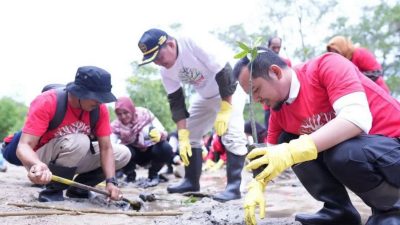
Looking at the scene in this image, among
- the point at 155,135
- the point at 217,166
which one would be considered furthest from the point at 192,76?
Result: the point at 217,166

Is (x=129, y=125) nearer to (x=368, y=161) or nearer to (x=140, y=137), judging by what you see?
(x=140, y=137)

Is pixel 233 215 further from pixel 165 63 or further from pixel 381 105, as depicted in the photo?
pixel 165 63

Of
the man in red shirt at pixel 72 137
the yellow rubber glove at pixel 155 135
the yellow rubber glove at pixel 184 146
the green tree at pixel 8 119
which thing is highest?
the man in red shirt at pixel 72 137

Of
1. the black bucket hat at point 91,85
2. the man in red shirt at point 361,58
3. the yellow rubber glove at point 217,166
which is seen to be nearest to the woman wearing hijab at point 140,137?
the black bucket hat at point 91,85

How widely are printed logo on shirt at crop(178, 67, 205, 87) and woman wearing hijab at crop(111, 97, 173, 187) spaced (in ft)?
3.68

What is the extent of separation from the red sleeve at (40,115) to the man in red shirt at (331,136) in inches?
46.9

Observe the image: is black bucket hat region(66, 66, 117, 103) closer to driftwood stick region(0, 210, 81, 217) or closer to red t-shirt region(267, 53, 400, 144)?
driftwood stick region(0, 210, 81, 217)

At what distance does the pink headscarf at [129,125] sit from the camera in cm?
420

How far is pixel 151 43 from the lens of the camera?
2805 mm

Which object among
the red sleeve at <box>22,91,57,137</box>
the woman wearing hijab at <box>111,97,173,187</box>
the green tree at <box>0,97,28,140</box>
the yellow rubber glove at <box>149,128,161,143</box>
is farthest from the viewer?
the green tree at <box>0,97,28,140</box>

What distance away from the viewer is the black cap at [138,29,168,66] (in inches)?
110

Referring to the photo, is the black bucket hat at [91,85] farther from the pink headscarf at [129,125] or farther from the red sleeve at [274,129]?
the pink headscarf at [129,125]

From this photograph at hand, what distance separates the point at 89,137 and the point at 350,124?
175cm

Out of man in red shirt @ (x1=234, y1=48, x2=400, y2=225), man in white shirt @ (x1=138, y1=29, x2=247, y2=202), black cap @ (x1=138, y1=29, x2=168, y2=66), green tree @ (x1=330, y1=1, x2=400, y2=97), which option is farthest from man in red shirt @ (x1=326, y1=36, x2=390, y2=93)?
green tree @ (x1=330, y1=1, x2=400, y2=97)
